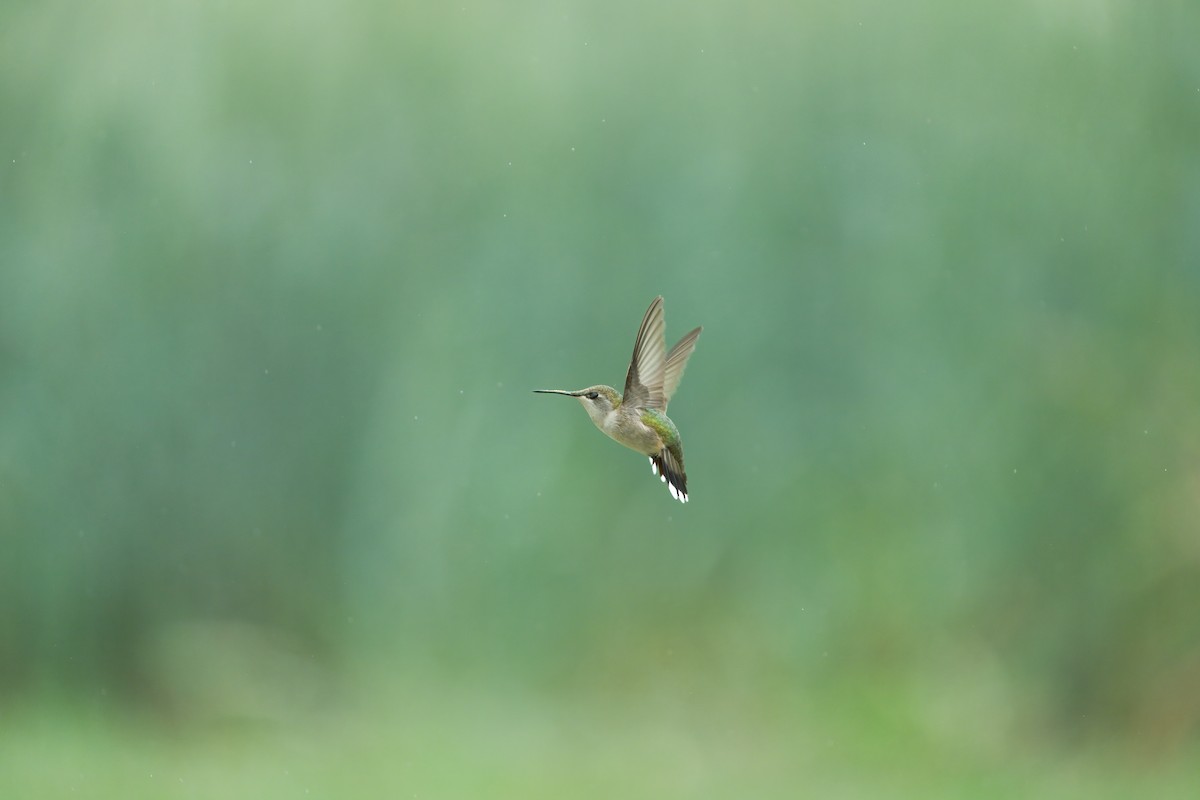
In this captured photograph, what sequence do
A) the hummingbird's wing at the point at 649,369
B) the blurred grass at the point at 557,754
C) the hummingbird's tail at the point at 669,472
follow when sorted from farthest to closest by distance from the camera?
the blurred grass at the point at 557,754 → the hummingbird's tail at the point at 669,472 → the hummingbird's wing at the point at 649,369

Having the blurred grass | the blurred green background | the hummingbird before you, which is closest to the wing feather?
the hummingbird

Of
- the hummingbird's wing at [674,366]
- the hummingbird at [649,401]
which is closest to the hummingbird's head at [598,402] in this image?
the hummingbird at [649,401]

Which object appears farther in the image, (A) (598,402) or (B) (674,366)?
(B) (674,366)

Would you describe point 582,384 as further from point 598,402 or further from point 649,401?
point 598,402

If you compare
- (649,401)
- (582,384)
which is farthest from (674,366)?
(582,384)

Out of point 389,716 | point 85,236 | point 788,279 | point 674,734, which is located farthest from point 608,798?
point 85,236

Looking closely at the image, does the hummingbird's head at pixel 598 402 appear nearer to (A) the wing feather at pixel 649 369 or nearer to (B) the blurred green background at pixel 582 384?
(A) the wing feather at pixel 649 369
